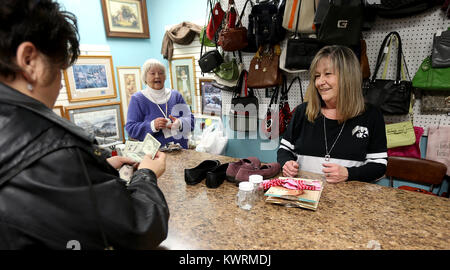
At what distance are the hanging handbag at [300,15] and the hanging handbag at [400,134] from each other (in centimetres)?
134

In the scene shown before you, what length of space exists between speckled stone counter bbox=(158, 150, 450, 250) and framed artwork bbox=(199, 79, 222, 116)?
3.13 meters

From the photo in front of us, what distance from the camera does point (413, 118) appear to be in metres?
2.57

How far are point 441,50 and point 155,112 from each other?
291 cm

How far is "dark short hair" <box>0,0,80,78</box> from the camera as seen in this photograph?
1.98 ft

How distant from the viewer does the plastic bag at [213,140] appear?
3961 millimetres

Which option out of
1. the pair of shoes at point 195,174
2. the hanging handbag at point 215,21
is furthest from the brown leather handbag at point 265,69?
the pair of shoes at point 195,174

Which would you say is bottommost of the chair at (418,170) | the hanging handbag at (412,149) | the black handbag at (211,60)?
the chair at (418,170)

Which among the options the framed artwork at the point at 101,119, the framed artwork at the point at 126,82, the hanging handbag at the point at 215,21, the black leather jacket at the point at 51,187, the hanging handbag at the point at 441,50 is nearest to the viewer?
the black leather jacket at the point at 51,187

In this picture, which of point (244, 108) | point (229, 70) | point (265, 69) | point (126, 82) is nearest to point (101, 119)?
point (126, 82)

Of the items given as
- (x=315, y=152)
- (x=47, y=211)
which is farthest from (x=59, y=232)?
(x=315, y=152)

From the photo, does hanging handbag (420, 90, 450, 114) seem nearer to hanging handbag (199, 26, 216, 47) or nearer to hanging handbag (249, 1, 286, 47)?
hanging handbag (249, 1, 286, 47)

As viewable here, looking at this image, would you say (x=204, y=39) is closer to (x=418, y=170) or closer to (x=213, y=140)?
(x=213, y=140)

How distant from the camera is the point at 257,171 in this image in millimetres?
1577

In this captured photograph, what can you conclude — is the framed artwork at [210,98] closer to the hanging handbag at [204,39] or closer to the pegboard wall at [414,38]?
the hanging handbag at [204,39]
